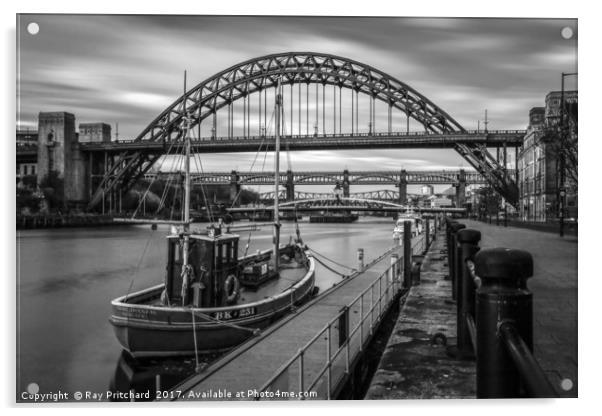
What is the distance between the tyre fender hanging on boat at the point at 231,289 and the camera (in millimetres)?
12845

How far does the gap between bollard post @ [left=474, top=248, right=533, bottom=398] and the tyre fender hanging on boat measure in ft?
35.8

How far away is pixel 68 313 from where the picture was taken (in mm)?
18016

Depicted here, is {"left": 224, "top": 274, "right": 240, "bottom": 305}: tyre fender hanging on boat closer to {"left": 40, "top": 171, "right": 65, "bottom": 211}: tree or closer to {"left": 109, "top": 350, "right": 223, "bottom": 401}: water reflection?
{"left": 109, "top": 350, "right": 223, "bottom": 401}: water reflection

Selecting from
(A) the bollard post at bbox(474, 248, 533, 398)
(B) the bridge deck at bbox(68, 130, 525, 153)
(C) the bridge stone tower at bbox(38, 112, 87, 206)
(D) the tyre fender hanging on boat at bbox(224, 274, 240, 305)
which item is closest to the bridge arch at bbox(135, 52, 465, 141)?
(B) the bridge deck at bbox(68, 130, 525, 153)

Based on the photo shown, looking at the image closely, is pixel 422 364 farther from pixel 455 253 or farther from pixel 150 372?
pixel 150 372

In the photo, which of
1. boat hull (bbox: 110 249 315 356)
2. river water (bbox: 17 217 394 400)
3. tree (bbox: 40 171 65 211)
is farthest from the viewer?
tree (bbox: 40 171 65 211)

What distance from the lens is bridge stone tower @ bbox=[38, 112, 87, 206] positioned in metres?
11.6

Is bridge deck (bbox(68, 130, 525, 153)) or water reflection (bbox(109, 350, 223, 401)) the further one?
bridge deck (bbox(68, 130, 525, 153))

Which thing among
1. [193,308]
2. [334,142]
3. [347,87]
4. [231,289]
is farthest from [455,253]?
[347,87]

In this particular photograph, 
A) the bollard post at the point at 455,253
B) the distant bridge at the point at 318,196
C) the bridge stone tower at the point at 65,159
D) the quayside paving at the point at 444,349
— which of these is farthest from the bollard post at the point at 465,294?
the distant bridge at the point at 318,196

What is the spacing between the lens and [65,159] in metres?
18.0

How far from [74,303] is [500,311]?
66.0 feet

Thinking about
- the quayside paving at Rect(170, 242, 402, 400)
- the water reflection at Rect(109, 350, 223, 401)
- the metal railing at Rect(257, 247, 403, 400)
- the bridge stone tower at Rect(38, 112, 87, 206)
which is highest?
the bridge stone tower at Rect(38, 112, 87, 206)

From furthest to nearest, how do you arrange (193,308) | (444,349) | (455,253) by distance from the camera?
(193,308)
(455,253)
(444,349)
